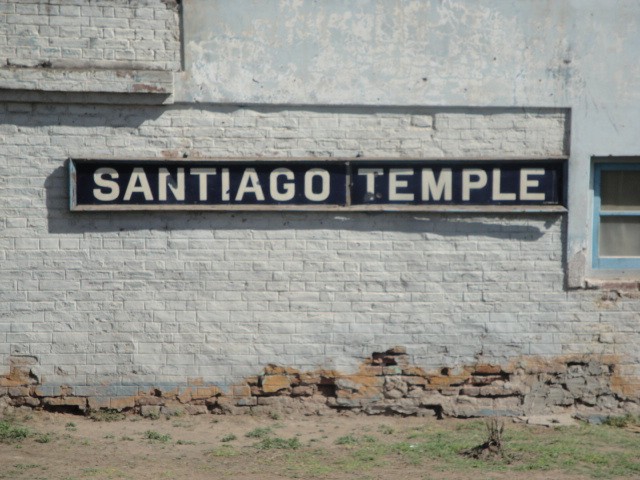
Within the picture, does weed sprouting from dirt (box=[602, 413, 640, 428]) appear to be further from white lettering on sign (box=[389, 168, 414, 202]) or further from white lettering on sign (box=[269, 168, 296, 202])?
white lettering on sign (box=[269, 168, 296, 202])

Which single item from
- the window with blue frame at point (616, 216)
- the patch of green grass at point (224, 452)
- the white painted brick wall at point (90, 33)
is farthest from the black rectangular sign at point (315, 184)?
the patch of green grass at point (224, 452)

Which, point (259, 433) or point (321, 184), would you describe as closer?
point (259, 433)

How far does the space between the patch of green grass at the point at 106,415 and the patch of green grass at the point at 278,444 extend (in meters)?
1.37

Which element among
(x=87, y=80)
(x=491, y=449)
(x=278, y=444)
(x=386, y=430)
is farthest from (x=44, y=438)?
(x=491, y=449)

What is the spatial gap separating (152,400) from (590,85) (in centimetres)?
481

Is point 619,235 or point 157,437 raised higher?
point 619,235

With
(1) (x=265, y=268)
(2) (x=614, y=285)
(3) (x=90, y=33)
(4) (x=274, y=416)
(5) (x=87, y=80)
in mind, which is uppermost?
(3) (x=90, y=33)

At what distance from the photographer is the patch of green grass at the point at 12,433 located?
20.7 ft

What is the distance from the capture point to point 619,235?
7086 millimetres

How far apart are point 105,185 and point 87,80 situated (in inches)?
35.8

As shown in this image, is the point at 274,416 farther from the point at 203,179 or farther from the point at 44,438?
the point at 203,179

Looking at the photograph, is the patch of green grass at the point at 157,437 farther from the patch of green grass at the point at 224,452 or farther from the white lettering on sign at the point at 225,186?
the white lettering on sign at the point at 225,186

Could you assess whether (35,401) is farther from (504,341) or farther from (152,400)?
(504,341)

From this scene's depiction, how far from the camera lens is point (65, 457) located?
5.99 metres
